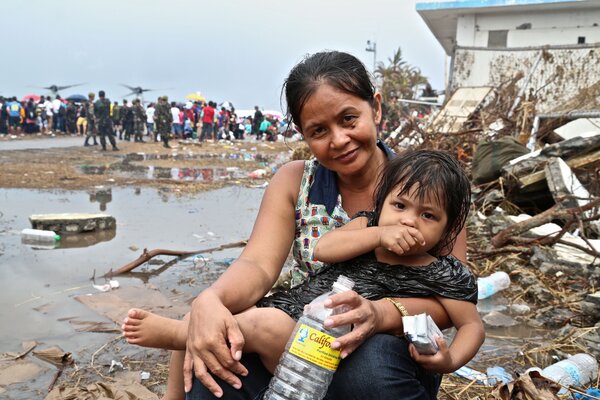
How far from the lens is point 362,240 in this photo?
165cm

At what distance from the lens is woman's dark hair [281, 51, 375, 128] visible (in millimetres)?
1839

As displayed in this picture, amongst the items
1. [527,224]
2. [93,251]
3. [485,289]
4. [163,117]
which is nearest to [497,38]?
[163,117]

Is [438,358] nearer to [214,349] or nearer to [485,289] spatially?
[214,349]

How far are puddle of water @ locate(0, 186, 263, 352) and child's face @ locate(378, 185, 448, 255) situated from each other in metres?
2.37

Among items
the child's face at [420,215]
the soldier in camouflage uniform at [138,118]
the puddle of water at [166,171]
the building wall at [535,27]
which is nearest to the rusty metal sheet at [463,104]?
the puddle of water at [166,171]

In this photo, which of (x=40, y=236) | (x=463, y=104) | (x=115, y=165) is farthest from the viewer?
(x=115, y=165)

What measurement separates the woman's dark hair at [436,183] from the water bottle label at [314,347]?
522mm

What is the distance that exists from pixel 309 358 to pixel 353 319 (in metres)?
0.16

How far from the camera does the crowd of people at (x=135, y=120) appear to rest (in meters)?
19.8

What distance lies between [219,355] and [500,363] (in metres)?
2.20

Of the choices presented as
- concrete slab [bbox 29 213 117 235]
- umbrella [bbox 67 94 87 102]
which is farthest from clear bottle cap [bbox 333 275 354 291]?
umbrella [bbox 67 94 87 102]

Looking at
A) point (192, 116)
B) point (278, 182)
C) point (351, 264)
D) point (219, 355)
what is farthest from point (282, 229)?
point (192, 116)

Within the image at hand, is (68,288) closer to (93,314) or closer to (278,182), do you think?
(93,314)

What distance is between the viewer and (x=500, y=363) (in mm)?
3145
